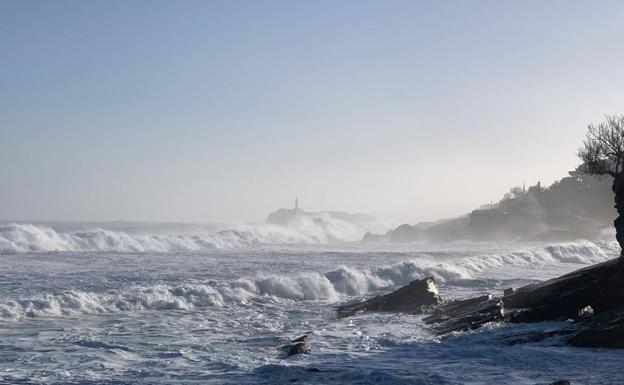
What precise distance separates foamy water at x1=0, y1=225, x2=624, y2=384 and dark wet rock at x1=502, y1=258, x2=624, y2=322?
1.95 meters

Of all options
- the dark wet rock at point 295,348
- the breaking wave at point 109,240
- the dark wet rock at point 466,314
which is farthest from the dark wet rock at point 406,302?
→ the breaking wave at point 109,240

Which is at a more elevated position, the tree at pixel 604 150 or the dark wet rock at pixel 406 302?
the tree at pixel 604 150

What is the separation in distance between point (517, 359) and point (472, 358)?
97 centimetres

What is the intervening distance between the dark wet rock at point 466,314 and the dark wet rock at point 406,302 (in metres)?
0.67

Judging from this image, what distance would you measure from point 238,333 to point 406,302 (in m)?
7.77

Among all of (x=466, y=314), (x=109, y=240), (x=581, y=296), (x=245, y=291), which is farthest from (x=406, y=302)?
(x=109, y=240)

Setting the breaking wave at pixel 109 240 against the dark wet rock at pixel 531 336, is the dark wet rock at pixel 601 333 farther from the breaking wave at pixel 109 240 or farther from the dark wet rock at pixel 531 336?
the breaking wave at pixel 109 240

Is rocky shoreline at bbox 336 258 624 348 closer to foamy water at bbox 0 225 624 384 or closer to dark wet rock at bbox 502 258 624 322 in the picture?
dark wet rock at bbox 502 258 624 322

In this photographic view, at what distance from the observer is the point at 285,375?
11.6m

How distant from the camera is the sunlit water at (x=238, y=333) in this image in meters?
11.6

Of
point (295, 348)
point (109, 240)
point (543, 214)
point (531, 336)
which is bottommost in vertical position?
point (295, 348)

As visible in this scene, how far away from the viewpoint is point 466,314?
18.7 m

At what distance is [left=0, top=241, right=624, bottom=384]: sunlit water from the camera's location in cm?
1164

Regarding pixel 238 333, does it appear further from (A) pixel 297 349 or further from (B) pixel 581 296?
(B) pixel 581 296
